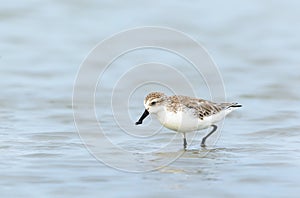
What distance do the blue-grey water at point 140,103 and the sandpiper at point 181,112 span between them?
426 mm

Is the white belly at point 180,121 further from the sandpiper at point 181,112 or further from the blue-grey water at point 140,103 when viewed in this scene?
the blue-grey water at point 140,103

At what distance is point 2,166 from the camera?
11.8 metres

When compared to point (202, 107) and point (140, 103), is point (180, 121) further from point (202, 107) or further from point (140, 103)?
Result: point (140, 103)

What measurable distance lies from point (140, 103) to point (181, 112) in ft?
12.6

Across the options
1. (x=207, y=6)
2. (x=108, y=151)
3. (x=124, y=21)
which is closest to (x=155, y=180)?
(x=108, y=151)

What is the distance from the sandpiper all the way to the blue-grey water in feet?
1.40

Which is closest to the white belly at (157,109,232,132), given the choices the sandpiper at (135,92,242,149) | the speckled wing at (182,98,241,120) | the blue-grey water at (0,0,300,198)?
the sandpiper at (135,92,242,149)

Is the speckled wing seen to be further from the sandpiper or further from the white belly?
the white belly

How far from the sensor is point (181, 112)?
1326 centimetres

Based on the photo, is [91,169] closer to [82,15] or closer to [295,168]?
[295,168]

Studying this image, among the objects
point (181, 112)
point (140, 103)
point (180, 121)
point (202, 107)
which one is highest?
point (140, 103)

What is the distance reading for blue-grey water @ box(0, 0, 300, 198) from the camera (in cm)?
1109

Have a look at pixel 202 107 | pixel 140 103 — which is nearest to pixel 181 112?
pixel 202 107

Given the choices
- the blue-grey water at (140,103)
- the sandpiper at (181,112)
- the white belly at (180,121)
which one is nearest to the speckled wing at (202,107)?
the sandpiper at (181,112)
